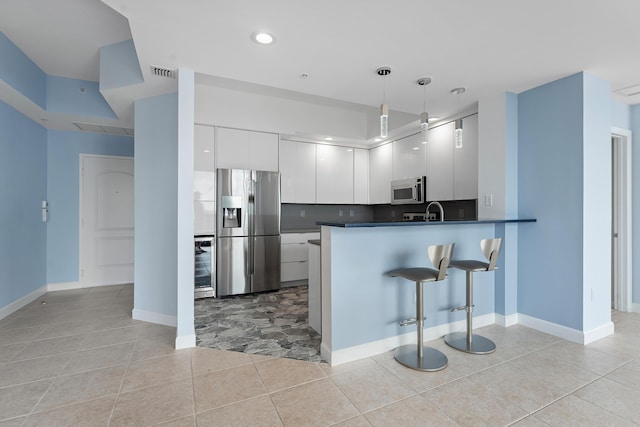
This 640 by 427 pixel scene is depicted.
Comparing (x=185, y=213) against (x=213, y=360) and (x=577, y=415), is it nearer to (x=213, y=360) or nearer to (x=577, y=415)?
(x=213, y=360)

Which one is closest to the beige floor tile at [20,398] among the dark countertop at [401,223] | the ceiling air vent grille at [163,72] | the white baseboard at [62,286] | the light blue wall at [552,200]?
the dark countertop at [401,223]

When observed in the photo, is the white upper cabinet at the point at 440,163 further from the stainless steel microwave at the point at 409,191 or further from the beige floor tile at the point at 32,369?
the beige floor tile at the point at 32,369

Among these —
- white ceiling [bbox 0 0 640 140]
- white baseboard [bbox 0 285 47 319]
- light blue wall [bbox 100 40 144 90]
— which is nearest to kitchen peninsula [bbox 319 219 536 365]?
white ceiling [bbox 0 0 640 140]

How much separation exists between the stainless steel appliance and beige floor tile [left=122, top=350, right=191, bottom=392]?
1.55 m

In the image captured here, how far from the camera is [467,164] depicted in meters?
3.74

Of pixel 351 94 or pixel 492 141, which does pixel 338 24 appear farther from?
pixel 492 141

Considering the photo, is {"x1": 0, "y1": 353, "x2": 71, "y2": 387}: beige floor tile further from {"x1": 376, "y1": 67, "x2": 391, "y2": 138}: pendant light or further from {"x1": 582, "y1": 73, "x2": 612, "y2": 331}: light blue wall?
{"x1": 582, "y1": 73, "x2": 612, "y2": 331}: light blue wall

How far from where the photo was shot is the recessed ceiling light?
2168mm

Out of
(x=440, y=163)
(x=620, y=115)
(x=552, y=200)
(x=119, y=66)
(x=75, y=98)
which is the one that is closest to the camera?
(x=552, y=200)

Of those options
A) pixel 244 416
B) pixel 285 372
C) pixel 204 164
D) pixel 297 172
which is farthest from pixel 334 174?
pixel 244 416

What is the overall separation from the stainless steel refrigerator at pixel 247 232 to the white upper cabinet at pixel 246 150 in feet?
0.47

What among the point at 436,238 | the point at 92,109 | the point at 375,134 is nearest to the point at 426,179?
the point at 375,134

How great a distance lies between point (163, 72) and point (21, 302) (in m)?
3.46

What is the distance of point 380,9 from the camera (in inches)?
74.7
